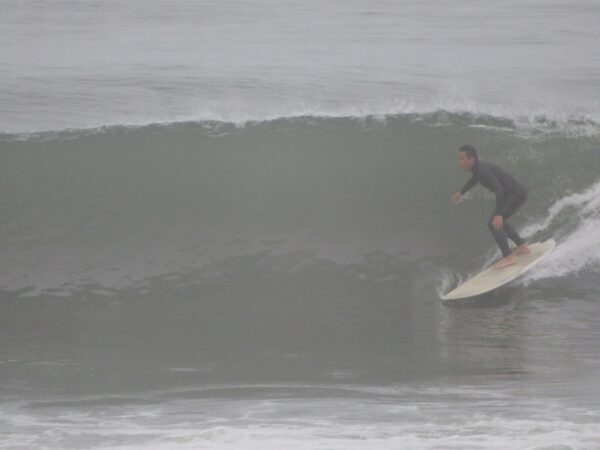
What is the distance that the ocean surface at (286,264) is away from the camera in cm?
694

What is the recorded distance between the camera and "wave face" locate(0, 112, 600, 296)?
11.1 meters

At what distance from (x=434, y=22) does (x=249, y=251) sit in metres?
15.9

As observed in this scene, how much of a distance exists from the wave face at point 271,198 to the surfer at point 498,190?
0.78 metres

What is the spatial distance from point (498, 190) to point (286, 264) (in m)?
2.45

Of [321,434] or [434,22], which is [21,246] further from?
[434,22]

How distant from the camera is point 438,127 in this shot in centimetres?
1392

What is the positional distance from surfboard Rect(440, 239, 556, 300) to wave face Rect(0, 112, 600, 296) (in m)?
0.45

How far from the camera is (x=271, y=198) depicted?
12.5m

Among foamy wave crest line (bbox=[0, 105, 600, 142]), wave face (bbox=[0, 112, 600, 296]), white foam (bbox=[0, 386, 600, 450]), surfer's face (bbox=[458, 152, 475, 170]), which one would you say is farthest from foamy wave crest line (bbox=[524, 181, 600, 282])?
white foam (bbox=[0, 386, 600, 450])

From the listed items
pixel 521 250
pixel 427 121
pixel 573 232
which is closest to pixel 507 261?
pixel 521 250

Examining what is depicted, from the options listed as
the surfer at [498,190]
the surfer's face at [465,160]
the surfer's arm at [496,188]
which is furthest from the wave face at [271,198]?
the surfer's face at [465,160]

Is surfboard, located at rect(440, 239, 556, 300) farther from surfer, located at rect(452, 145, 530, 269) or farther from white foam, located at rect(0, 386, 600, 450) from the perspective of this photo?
white foam, located at rect(0, 386, 600, 450)

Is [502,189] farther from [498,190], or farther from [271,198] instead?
[271,198]

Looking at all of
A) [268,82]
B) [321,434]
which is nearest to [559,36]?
[268,82]
